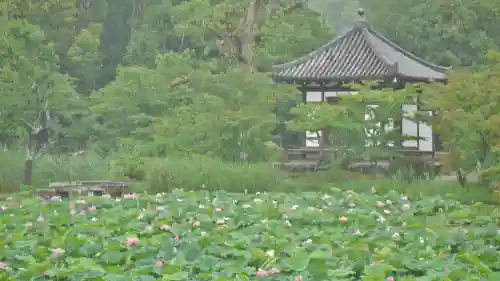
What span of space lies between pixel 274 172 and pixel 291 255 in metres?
8.84

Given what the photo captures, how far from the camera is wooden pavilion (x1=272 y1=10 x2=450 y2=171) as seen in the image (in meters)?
19.8

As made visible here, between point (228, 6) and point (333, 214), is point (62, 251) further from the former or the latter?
point (228, 6)

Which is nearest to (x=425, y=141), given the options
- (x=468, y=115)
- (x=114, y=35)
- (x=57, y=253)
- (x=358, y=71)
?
(x=358, y=71)

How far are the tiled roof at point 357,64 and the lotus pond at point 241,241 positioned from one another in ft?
36.4

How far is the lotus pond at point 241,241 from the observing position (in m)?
5.12

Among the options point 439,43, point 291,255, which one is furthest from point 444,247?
point 439,43

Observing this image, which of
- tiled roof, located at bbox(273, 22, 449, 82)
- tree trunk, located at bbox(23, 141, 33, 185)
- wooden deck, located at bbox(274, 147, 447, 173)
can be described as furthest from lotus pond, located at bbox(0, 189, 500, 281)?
tiled roof, located at bbox(273, 22, 449, 82)

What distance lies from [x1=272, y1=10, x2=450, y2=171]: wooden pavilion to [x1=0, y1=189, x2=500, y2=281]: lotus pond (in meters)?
10.9

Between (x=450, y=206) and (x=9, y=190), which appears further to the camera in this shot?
(x=9, y=190)

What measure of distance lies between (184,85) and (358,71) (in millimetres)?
4291

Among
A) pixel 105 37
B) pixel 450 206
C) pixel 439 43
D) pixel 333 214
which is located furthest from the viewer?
pixel 105 37

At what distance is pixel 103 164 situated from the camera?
55.2ft

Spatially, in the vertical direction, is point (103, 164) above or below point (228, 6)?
below

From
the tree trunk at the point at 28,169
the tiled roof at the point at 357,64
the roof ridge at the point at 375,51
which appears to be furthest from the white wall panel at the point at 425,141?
the tree trunk at the point at 28,169
